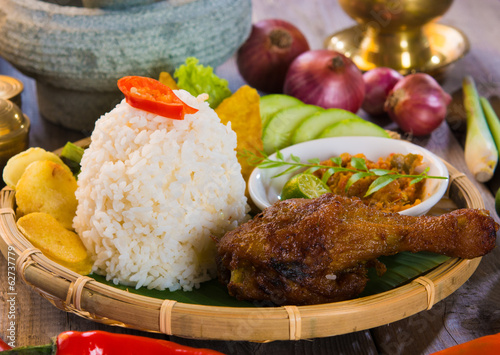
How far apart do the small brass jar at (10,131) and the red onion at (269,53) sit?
5.08 feet

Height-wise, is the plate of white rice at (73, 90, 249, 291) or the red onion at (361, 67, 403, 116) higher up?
the plate of white rice at (73, 90, 249, 291)

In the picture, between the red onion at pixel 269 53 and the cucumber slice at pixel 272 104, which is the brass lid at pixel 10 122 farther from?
the red onion at pixel 269 53

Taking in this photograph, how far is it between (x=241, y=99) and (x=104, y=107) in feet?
3.09

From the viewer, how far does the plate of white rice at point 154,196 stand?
176cm

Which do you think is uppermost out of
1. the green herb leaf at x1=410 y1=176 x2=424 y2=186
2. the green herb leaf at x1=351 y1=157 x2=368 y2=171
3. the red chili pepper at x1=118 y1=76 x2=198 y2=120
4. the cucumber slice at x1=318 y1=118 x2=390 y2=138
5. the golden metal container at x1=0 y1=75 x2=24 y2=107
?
the red chili pepper at x1=118 y1=76 x2=198 y2=120

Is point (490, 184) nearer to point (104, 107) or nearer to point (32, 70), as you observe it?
point (104, 107)

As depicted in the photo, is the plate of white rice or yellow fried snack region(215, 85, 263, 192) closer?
the plate of white rice

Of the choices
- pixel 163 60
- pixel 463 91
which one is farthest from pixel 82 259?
pixel 463 91

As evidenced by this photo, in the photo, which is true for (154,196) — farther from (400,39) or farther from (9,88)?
(400,39)

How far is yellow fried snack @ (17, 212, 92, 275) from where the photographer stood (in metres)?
1.82

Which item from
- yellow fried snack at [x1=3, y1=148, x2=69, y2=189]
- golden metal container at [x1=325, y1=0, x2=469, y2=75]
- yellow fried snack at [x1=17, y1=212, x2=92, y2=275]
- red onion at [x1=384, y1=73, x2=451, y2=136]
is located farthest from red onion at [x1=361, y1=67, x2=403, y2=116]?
yellow fried snack at [x1=17, y1=212, x2=92, y2=275]

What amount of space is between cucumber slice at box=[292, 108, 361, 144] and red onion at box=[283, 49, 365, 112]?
487 millimetres

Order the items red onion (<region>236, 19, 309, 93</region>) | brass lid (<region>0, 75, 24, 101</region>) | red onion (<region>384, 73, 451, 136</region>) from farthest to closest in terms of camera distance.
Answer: red onion (<region>236, 19, 309, 93</region>), red onion (<region>384, 73, 451, 136</region>), brass lid (<region>0, 75, 24, 101</region>)

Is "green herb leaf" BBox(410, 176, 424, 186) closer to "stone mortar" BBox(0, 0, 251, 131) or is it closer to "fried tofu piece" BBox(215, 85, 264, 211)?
"fried tofu piece" BBox(215, 85, 264, 211)
